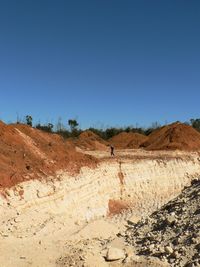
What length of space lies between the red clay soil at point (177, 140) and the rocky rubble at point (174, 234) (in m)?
30.1

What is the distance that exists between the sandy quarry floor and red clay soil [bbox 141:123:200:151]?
92.1 ft

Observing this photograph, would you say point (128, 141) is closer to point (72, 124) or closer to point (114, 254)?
point (72, 124)

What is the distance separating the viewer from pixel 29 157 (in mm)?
26219

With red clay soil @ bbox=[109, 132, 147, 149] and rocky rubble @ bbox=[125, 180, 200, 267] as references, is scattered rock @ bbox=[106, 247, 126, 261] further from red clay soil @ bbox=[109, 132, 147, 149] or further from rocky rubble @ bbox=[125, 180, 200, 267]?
red clay soil @ bbox=[109, 132, 147, 149]

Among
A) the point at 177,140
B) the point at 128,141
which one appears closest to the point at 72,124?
the point at 128,141

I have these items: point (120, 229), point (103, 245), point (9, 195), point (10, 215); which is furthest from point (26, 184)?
point (103, 245)

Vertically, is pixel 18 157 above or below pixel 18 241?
above

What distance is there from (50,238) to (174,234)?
5.02 m

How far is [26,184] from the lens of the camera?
22.2 meters

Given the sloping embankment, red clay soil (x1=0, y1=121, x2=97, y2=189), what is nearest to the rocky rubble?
the sloping embankment

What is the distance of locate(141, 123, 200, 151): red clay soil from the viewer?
5080 centimetres

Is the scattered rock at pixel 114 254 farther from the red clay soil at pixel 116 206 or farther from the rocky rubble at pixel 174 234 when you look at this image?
the red clay soil at pixel 116 206

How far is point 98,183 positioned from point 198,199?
35.3 ft

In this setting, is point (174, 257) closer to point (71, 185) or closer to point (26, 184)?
point (26, 184)
